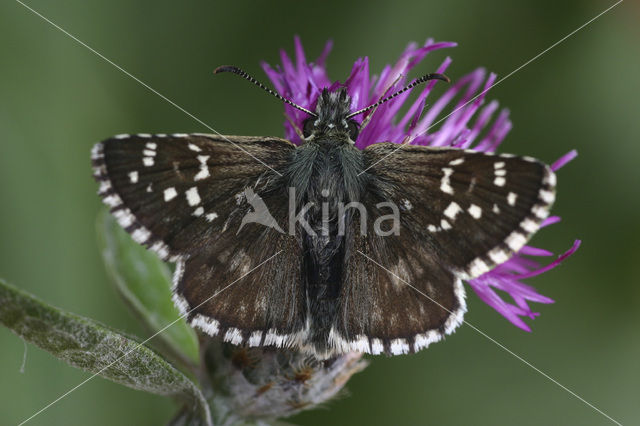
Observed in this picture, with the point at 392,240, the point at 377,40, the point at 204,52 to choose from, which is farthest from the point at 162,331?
the point at 377,40

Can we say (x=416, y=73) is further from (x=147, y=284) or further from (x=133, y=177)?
(x=133, y=177)

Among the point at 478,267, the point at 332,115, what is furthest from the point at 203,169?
the point at 478,267

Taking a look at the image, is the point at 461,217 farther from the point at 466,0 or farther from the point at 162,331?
the point at 466,0

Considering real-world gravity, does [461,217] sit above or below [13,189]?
above

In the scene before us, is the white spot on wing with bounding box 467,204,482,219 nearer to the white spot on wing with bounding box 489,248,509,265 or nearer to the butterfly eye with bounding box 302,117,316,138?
the white spot on wing with bounding box 489,248,509,265

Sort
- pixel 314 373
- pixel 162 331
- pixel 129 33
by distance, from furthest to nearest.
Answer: pixel 129 33 < pixel 162 331 < pixel 314 373

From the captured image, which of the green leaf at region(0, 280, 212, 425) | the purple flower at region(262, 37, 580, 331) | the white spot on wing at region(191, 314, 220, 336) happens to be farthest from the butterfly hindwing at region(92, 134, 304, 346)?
the purple flower at region(262, 37, 580, 331)
